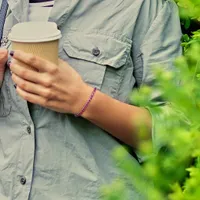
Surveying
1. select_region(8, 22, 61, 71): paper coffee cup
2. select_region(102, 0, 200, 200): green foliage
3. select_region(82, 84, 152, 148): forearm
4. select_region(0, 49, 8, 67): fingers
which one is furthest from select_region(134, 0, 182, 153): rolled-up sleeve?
select_region(102, 0, 200, 200): green foliage

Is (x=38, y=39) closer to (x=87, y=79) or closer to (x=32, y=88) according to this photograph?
(x=32, y=88)

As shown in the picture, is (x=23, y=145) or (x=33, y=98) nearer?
(x=33, y=98)

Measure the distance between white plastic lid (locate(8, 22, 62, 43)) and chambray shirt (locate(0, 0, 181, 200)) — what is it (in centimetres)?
15

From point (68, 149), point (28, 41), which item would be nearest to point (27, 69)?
point (28, 41)

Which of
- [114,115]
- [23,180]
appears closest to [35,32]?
[114,115]

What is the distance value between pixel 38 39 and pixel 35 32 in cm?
7

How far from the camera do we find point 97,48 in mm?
1767

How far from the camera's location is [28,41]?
153cm

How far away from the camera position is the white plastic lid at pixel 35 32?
1.52 metres

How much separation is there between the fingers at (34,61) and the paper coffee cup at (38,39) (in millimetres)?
17

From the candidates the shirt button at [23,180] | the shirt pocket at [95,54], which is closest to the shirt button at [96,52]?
the shirt pocket at [95,54]

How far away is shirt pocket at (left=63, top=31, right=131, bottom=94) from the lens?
1746 mm

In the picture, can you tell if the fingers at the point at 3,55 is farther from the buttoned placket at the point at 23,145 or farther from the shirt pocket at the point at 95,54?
the shirt pocket at the point at 95,54

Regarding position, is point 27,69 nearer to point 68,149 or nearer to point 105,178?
point 68,149
